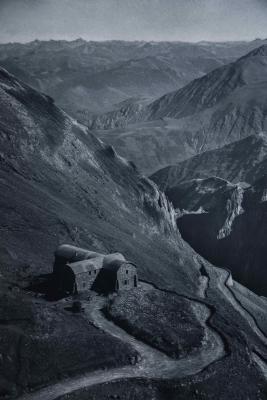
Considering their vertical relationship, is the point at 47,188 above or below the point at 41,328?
above

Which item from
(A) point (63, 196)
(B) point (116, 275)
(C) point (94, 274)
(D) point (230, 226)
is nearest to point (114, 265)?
(B) point (116, 275)

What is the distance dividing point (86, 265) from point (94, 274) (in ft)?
4.91

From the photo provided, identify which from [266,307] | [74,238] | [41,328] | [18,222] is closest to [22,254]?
[18,222]

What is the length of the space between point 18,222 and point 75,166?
30.1 metres

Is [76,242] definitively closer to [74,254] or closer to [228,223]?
[74,254]

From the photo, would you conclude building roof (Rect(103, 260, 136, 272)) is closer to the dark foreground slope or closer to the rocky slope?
the dark foreground slope

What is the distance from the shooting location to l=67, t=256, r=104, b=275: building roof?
2147 inches

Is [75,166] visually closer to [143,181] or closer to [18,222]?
[143,181]

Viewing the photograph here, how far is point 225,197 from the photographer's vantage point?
146 metres

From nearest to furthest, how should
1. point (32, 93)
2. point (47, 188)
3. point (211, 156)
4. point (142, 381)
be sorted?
A: 1. point (142, 381)
2. point (47, 188)
3. point (32, 93)
4. point (211, 156)

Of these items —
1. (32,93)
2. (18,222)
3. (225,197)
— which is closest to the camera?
(18,222)

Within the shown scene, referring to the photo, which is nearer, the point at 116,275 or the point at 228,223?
the point at 116,275

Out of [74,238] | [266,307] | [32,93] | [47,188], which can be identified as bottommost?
[266,307]

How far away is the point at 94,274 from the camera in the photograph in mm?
56312
